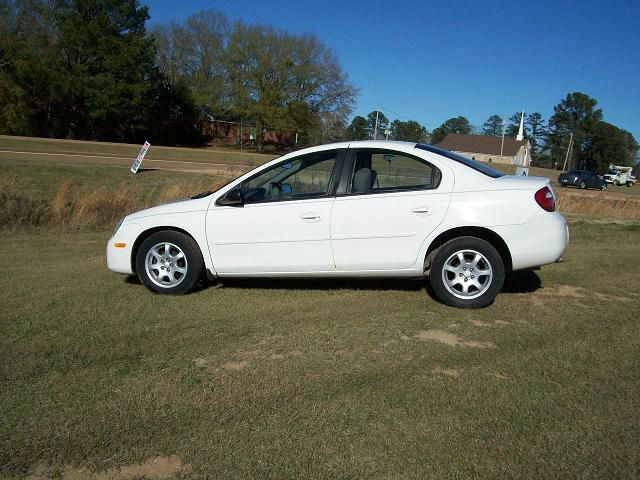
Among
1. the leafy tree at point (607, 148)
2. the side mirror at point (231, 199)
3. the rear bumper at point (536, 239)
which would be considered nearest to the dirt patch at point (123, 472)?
the side mirror at point (231, 199)

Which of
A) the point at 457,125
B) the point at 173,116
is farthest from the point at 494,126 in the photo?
the point at 173,116

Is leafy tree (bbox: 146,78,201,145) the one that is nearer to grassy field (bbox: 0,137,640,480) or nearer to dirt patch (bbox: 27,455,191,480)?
grassy field (bbox: 0,137,640,480)

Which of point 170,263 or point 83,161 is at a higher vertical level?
point 83,161

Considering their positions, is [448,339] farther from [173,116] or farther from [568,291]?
[173,116]

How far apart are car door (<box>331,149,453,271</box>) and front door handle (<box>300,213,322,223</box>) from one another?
0.49ft

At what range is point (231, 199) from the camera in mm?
5629

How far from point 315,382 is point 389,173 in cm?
265

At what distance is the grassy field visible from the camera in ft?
9.48

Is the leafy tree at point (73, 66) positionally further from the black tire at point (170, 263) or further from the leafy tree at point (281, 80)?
the black tire at point (170, 263)

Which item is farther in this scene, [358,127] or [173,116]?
[173,116]

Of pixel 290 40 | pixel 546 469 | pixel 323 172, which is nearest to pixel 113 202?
pixel 323 172

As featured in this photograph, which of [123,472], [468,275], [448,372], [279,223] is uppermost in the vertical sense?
[279,223]

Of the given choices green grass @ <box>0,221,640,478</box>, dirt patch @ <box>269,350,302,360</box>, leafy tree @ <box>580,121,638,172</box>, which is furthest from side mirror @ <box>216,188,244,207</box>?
leafy tree @ <box>580,121,638,172</box>

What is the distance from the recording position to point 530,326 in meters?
4.88
